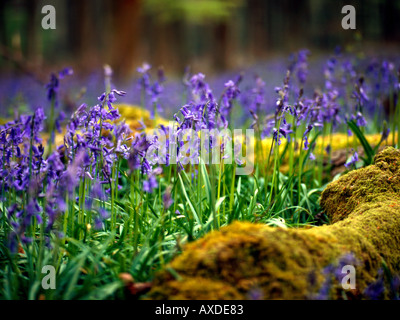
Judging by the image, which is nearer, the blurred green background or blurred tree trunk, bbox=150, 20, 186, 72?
the blurred green background

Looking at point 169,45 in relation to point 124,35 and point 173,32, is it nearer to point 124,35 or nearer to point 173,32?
point 173,32

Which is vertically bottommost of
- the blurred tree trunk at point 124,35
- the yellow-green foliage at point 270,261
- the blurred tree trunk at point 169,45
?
the yellow-green foliage at point 270,261

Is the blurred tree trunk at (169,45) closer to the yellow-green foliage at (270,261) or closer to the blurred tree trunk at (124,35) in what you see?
the blurred tree trunk at (124,35)

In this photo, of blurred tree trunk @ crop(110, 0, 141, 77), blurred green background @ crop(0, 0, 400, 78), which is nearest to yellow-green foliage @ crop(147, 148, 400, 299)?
blurred green background @ crop(0, 0, 400, 78)

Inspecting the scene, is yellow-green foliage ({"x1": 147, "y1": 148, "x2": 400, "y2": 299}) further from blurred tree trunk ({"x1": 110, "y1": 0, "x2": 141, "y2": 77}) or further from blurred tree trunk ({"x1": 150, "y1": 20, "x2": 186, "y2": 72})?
blurred tree trunk ({"x1": 150, "y1": 20, "x2": 186, "y2": 72})

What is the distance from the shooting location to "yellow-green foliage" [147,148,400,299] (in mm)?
1735

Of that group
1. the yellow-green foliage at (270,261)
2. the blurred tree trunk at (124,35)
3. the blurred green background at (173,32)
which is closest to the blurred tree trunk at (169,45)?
the blurred green background at (173,32)

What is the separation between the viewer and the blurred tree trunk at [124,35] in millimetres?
12383

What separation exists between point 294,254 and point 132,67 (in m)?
12.1

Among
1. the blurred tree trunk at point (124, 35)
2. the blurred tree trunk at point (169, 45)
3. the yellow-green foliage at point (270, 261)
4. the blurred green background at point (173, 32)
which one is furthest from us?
the blurred tree trunk at point (169, 45)

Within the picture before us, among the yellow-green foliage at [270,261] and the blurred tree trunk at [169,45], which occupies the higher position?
the blurred tree trunk at [169,45]

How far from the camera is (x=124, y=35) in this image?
12609mm

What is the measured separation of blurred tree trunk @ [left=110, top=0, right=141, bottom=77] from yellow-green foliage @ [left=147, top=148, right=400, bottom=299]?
458 inches
